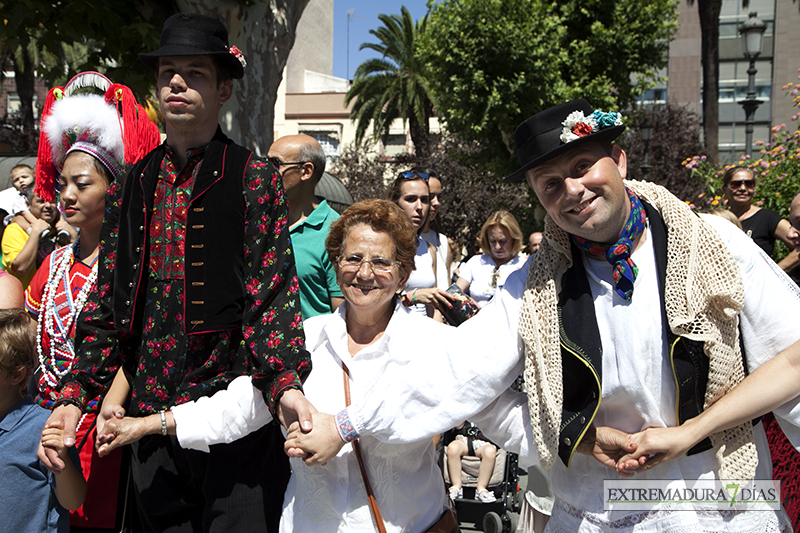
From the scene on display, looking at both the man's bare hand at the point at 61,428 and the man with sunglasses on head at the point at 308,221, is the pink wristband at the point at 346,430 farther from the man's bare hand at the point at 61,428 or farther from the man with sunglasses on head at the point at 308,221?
the man with sunglasses on head at the point at 308,221

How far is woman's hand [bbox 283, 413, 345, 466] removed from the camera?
6.77 feet

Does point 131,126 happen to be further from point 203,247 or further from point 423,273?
point 423,273

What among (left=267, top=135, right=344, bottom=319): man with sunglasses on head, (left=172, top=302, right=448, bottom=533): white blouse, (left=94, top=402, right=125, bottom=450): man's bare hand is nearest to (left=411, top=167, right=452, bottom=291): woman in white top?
(left=267, top=135, right=344, bottom=319): man with sunglasses on head

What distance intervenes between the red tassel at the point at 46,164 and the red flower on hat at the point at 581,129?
2540 millimetres

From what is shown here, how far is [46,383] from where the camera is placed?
114 inches

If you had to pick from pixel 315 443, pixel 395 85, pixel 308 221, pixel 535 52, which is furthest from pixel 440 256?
pixel 395 85

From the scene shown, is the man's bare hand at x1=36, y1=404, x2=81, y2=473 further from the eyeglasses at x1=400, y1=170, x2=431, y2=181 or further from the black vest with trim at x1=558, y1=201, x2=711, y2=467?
the eyeglasses at x1=400, y1=170, x2=431, y2=181

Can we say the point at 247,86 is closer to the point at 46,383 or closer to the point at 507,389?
the point at 46,383

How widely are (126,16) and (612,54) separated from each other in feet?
42.5

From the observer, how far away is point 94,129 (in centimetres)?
295

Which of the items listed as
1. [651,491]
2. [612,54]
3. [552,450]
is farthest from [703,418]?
[612,54]

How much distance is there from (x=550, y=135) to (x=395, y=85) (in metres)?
25.1

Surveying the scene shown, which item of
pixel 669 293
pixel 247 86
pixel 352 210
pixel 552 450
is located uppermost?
pixel 247 86

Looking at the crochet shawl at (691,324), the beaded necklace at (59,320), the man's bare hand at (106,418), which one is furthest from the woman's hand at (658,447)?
the beaded necklace at (59,320)
